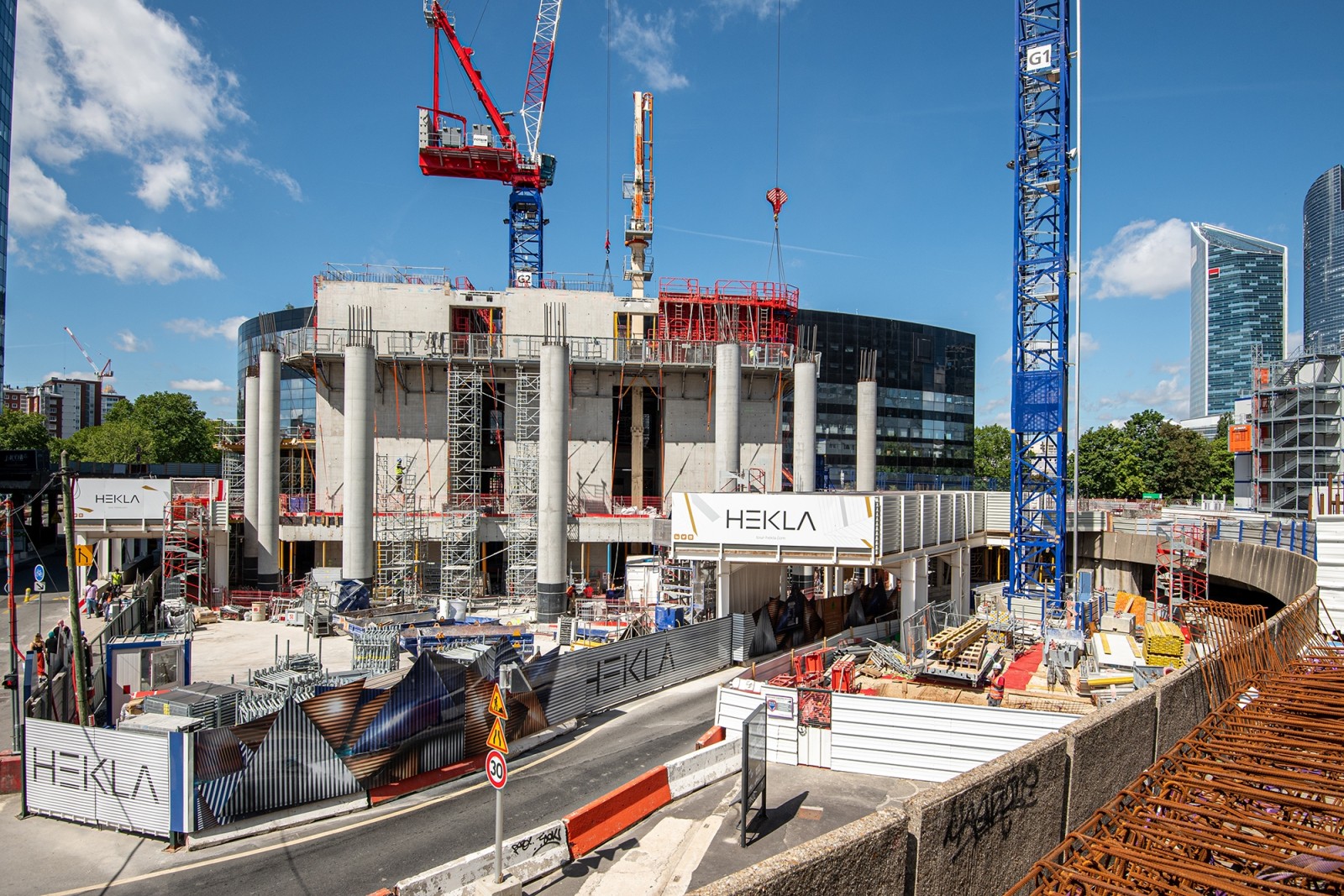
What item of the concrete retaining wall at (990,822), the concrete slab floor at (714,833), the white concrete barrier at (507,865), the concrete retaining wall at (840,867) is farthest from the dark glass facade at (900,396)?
the concrete retaining wall at (840,867)

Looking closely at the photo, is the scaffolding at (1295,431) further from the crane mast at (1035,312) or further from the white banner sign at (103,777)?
the white banner sign at (103,777)

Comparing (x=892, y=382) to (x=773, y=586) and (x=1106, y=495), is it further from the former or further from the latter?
(x=773, y=586)

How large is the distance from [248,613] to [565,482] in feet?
47.1

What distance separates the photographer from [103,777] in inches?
495

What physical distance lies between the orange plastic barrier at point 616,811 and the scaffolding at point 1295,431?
153 feet

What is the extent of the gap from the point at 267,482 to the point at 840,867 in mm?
38911

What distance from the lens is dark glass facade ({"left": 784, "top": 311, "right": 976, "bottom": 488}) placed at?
80188 mm

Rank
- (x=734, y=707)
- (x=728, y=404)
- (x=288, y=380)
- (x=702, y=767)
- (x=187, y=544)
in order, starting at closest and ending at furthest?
(x=702, y=767)
(x=734, y=707)
(x=187, y=544)
(x=728, y=404)
(x=288, y=380)

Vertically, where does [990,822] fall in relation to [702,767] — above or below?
above

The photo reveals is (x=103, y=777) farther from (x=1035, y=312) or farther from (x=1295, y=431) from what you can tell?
(x=1295, y=431)

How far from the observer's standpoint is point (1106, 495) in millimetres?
72125

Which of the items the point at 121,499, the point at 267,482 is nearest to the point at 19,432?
the point at 121,499

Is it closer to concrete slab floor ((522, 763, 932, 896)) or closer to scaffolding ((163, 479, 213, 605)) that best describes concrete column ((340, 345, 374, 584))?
scaffolding ((163, 479, 213, 605))

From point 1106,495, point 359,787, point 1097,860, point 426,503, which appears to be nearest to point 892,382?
point 1106,495
